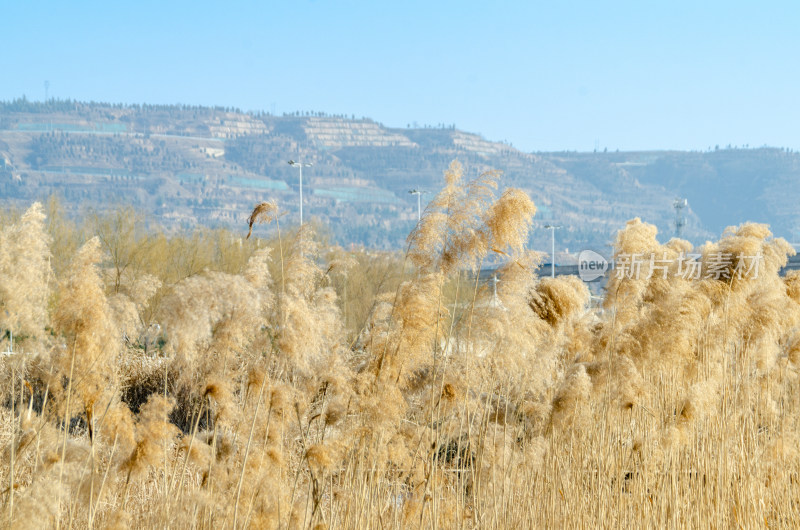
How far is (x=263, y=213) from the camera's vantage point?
330cm

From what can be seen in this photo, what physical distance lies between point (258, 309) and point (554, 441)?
241cm

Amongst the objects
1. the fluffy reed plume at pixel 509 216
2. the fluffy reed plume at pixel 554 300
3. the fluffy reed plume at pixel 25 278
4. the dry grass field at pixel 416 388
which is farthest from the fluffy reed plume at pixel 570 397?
the fluffy reed plume at pixel 25 278

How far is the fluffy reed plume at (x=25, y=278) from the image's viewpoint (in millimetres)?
2881

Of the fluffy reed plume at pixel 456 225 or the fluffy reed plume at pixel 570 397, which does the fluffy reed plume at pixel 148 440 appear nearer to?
the fluffy reed plume at pixel 456 225

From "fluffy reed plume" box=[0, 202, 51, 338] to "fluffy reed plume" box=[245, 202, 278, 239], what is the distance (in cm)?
76

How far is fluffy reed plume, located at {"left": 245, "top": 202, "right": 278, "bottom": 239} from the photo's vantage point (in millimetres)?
3238

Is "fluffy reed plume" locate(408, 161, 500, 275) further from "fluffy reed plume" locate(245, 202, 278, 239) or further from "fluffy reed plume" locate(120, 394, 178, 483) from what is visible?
"fluffy reed plume" locate(120, 394, 178, 483)

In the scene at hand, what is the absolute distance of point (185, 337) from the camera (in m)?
3.10

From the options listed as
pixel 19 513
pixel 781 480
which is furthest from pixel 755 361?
pixel 19 513

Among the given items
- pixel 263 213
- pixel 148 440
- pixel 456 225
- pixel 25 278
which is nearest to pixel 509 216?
pixel 456 225

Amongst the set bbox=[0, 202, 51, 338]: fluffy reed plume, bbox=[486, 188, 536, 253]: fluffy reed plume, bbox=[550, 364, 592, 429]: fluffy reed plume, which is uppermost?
bbox=[486, 188, 536, 253]: fluffy reed plume

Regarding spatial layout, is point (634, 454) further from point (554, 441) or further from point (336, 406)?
point (336, 406)

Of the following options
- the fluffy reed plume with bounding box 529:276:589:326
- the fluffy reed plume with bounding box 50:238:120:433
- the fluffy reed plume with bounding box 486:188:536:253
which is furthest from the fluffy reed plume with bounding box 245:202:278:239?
the fluffy reed plume with bounding box 529:276:589:326

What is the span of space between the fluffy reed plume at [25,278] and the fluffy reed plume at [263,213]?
0.76 m
